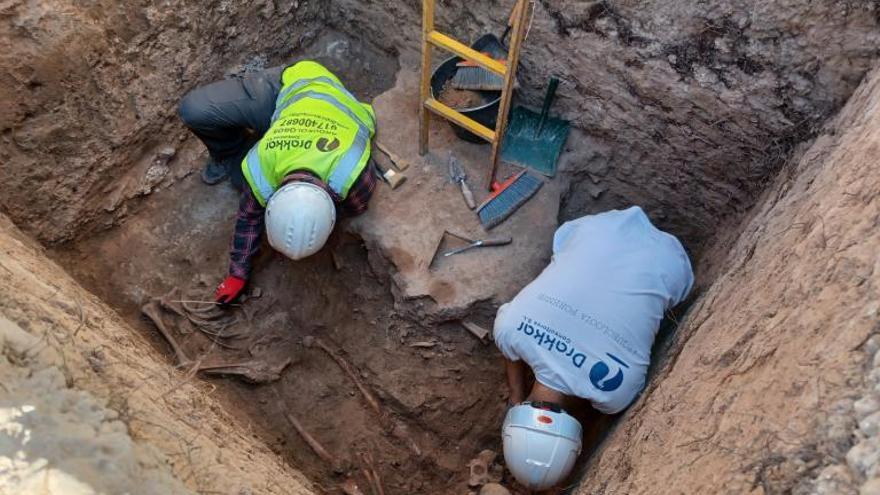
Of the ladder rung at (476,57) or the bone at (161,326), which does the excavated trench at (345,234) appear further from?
the ladder rung at (476,57)

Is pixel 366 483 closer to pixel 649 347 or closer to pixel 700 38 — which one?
pixel 649 347

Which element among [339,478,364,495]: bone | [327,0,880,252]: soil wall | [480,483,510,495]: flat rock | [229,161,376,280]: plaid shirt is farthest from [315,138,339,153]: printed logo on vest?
[480,483,510,495]: flat rock

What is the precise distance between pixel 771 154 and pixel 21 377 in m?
3.61

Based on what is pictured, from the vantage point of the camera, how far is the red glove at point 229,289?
4.29 metres

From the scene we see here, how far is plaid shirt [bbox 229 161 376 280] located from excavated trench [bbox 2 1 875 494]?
0.20 metres

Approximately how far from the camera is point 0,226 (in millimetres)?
3650

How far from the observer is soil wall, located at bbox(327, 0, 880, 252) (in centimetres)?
343

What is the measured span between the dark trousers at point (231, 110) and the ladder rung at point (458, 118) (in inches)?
39.2

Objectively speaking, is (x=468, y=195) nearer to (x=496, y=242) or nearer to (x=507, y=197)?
(x=507, y=197)

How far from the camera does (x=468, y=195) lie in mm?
4301

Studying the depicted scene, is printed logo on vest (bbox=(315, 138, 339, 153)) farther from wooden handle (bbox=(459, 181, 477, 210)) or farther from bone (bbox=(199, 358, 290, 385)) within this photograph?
bone (bbox=(199, 358, 290, 385))

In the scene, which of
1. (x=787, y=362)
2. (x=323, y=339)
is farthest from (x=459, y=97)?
(x=787, y=362)

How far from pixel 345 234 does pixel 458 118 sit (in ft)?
3.25

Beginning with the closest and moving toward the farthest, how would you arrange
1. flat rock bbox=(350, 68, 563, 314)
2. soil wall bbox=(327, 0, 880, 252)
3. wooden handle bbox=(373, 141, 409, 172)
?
soil wall bbox=(327, 0, 880, 252) < flat rock bbox=(350, 68, 563, 314) < wooden handle bbox=(373, 141, 409, 172)
